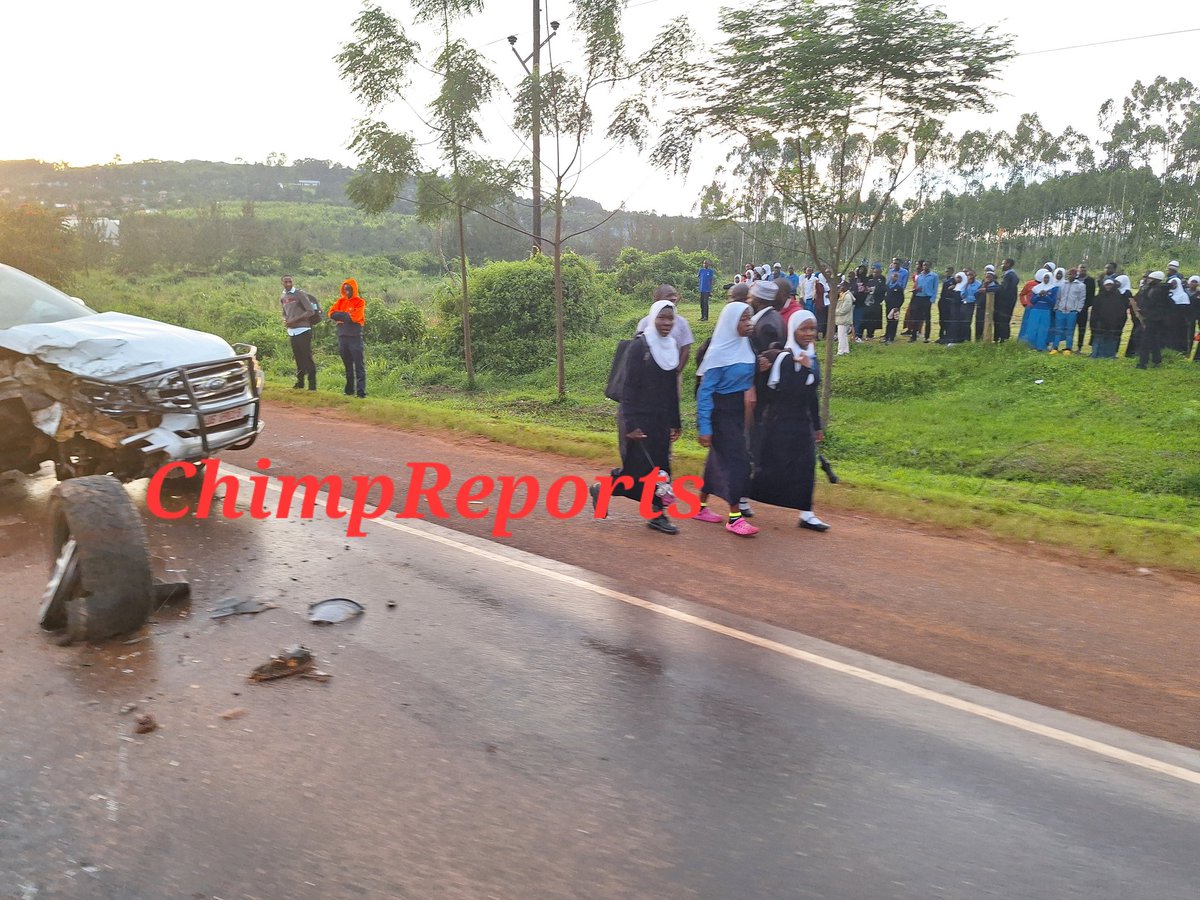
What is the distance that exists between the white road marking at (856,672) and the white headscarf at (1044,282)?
15907mm

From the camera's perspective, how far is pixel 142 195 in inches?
3888

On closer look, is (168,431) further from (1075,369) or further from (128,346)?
(1075,369)

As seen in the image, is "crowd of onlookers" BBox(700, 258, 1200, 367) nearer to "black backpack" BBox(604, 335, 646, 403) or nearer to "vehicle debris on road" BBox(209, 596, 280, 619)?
"black backpack" BBox(604, 335, 646, 403)

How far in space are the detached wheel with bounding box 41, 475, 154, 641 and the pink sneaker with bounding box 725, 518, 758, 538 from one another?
4453mm

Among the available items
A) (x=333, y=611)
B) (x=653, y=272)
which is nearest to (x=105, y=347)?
(x=333, y=611)

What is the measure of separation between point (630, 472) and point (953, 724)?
395 centimetres

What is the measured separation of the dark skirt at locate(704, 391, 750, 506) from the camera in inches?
291

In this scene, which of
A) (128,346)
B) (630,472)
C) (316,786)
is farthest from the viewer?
(630,472)

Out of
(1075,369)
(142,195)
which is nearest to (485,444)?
(1075,369)

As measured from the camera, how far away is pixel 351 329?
15.3 meters

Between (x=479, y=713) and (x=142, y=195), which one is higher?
(x=142, y=195)

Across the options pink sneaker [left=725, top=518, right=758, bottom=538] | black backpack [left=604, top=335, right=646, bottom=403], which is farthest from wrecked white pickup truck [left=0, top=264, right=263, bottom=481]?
pink sneaker [left=725, top=518, right=758, bottom=538]

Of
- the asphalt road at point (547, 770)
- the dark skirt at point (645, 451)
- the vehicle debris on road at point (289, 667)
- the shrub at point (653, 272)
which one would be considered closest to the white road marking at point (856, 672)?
the asphalt road at point (547, 770)

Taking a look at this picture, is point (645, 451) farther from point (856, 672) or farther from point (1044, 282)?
point (1044, 282)
